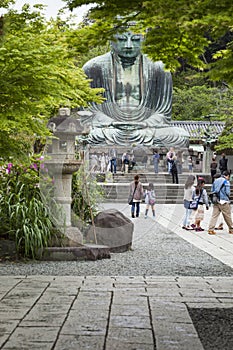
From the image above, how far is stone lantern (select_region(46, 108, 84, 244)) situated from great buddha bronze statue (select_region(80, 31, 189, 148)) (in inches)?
616

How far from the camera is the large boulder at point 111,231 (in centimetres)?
926

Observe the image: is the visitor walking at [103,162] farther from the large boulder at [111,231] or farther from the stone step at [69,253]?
the stone step at [69,253]

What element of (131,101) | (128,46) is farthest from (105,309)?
(131,101)

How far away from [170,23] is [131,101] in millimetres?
22696

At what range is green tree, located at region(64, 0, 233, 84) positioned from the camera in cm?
380

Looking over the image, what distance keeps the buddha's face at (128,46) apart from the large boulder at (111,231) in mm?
16092

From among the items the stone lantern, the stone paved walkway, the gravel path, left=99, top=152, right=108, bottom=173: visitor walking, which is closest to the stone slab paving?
the stone paved walkway

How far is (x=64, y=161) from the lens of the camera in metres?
8.72

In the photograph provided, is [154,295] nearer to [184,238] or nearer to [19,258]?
[19,258]

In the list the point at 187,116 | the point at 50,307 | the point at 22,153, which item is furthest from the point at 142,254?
the point at 187,116

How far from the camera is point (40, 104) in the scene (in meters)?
7.34

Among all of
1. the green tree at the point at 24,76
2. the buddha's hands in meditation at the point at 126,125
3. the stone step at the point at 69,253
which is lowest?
the stone step at the point at 69,253

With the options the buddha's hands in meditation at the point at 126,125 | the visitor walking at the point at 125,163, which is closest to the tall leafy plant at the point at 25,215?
the visitor walking at the point at 125,163

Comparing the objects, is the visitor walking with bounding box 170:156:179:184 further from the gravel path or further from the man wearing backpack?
the gravel path
